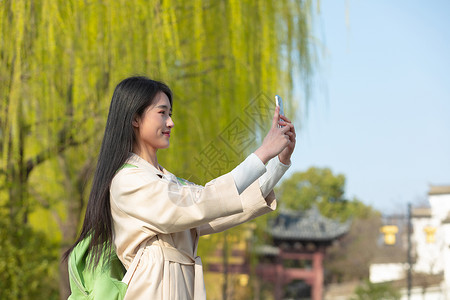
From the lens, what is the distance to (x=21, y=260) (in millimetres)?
5133

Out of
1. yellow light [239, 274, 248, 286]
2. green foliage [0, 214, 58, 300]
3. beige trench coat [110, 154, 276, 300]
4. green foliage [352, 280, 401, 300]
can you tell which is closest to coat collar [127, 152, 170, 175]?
beige trench coat [110, 154, 276, 300]

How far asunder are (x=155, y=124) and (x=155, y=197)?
0.77ft

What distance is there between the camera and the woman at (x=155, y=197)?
149 cm

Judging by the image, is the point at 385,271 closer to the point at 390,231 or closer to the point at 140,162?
the point at 390,231

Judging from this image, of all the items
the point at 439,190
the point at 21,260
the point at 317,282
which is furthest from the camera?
the point at 439,190

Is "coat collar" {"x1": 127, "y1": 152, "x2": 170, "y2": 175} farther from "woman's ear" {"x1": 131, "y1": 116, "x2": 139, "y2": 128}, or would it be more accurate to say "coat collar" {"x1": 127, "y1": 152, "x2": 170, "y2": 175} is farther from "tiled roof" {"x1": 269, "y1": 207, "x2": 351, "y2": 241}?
"tiled roof" {"x1": 269, "y1": 207, "x2": 351, "y2": 241}

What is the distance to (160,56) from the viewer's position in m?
3.61

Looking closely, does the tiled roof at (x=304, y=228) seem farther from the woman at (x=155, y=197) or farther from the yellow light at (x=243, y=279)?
the woman at (x=155, y=197)

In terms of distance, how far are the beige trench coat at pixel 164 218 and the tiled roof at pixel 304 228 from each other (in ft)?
63.8

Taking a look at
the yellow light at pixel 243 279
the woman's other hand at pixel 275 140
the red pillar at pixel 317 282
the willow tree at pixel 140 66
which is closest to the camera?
the woman's other hand at pixel 275 140

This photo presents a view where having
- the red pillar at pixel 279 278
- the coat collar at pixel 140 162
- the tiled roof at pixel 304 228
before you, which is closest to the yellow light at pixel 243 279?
the red pillar at pixel 279 278

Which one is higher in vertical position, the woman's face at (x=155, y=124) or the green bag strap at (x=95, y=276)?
the woman's face at (x=155, y=124)

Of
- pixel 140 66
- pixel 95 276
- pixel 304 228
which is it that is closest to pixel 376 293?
pixel 304 228

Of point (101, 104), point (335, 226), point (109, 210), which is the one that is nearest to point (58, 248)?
point (101, 104)
